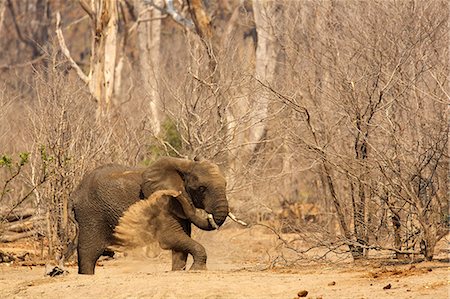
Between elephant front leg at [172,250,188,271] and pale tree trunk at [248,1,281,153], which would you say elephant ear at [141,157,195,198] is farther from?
pale tree trunk at [248,1,281,153]

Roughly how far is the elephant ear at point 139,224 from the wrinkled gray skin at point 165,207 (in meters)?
0.08

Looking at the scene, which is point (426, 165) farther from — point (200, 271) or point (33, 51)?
point (33, 51)

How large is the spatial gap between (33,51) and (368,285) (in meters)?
51.7

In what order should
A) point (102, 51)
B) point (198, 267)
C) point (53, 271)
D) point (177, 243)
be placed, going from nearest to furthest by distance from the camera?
1. point (53, 271)
2. point (198, 267)
3. point (177, 243)
4. point (102, 51)

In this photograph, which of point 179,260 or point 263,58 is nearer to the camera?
point 179,260

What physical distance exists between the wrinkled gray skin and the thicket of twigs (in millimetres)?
1168

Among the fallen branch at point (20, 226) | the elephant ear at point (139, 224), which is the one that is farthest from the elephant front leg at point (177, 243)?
the fallen branch at point (20, 226)

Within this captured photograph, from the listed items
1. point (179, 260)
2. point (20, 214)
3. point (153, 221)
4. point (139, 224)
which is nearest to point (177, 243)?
point (179, 260)

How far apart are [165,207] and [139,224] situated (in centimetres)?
44

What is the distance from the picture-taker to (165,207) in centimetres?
1498

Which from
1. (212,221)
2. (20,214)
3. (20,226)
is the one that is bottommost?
(20,226)

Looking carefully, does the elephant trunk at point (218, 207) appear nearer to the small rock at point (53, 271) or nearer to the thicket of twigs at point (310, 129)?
the thicket of twigs at point (310, 129)

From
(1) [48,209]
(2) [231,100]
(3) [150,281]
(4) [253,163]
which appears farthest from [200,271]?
(4) [253,163]

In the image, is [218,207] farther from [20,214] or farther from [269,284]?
[20,214]
